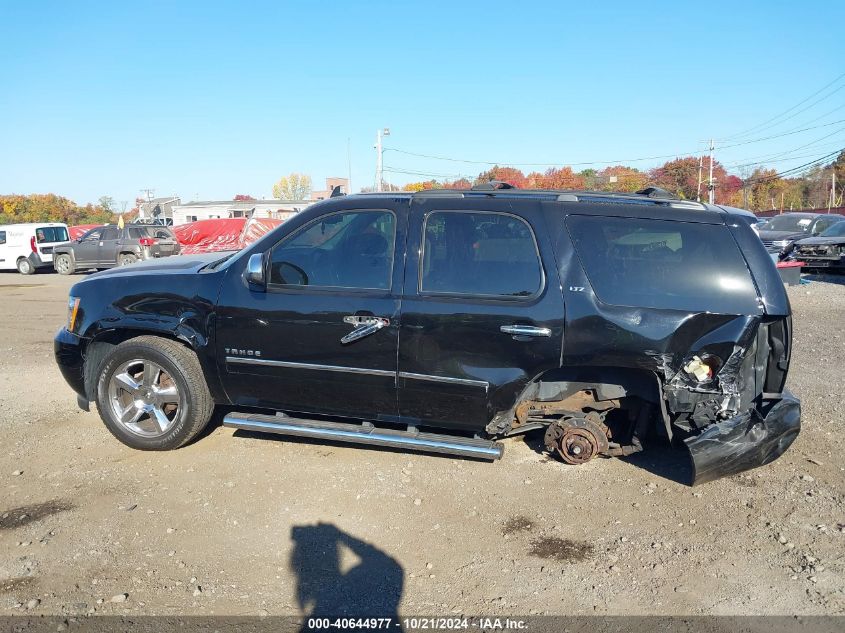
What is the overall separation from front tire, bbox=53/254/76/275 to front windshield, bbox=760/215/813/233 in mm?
21774

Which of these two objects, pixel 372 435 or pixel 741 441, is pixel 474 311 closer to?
pixel 372 435

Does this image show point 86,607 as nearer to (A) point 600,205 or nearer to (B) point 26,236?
(A) point 600,205

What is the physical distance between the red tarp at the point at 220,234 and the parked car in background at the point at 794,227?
15.6 m

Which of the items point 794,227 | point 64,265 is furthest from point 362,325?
point 64,265

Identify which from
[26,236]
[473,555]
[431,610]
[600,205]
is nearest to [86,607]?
[431,610]

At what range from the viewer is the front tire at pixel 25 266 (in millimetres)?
21234

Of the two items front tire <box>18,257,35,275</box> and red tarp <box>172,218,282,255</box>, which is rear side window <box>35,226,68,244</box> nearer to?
front tire <box>18,257,35,275</box>

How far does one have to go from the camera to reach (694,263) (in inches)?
157

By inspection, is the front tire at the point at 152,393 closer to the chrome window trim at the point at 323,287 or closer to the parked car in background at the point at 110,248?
the chrome window trim at the point at 323,287

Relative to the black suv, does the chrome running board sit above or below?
below

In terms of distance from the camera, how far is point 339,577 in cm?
330

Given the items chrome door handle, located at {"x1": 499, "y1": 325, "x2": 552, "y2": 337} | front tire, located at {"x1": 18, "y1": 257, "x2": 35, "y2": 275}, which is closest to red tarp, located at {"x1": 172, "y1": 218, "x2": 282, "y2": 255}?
front tire, located at {"x1": 18, "y1": 257, "x2": 35, "y2": 275}

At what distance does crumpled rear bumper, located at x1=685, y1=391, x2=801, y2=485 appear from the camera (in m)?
3.95

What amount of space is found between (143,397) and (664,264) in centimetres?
369
